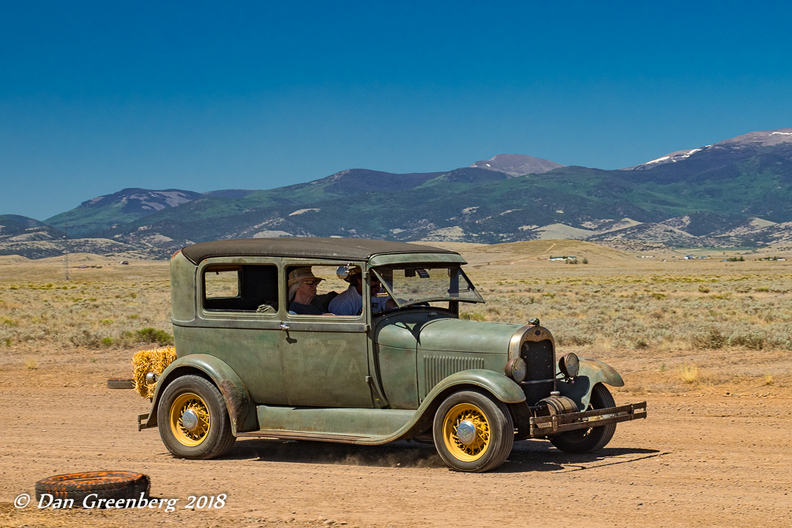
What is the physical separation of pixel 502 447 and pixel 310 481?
1853 mm

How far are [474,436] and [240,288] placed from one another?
372cm

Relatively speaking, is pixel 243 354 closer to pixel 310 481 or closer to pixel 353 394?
pixel 353 394

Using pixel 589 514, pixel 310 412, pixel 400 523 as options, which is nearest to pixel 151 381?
pixel 310 412

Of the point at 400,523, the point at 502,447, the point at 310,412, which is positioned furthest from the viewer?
the point at 310,412

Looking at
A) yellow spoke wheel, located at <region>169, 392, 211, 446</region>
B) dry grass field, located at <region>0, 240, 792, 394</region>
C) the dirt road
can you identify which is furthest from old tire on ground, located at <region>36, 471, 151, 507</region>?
dry grass field, located at <region>0, 240, 792, 394</region>

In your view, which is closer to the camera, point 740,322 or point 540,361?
point 540,361

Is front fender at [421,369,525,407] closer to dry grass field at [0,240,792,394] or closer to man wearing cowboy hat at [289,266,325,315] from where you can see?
man wearing cowboy hat at [289,266,325,315]

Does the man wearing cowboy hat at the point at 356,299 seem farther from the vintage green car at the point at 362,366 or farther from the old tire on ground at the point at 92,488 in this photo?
the old tire on ground at the point at 92,488

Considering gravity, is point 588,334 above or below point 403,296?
below

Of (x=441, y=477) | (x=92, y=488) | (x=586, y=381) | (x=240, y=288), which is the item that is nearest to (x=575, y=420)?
(x=586, y=381)

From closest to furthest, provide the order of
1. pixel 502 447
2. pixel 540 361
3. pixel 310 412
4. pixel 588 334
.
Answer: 1. pixel 502 447
2. pixel 540 361
3. pixel 310 412
4. pixel 588 334

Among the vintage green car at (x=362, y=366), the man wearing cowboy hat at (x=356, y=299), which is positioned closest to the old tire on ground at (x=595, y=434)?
the vintage green car at (x=362, y=366)

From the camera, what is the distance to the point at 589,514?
22.2 feet

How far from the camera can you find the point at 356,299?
943 centimetres
